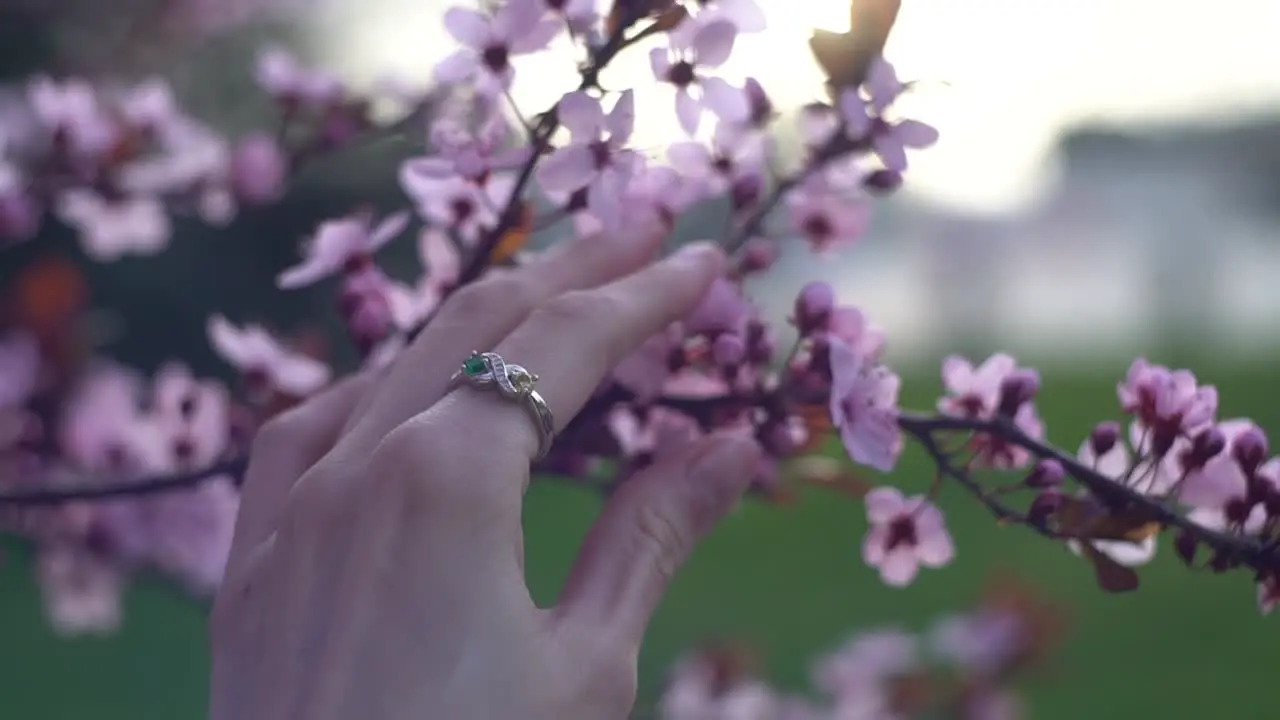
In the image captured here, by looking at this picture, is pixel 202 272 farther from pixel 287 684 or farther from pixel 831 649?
pixel 287 684

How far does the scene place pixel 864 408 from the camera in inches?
31.1

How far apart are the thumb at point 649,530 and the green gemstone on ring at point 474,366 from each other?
0.12m

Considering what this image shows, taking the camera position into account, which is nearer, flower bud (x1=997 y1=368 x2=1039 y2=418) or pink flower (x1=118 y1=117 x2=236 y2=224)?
flower bud (x1=997 y1=368 x2=1039 y2=418)

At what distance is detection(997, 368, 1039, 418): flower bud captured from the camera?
80 cm

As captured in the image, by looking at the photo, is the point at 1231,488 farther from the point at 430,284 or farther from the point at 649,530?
the point at 430,284

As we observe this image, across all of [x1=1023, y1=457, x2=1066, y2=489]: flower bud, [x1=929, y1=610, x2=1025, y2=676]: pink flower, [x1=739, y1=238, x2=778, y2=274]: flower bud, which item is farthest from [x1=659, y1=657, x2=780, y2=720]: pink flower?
[x1=1023, y1=457, x2=1066, y2=489]: flower bud

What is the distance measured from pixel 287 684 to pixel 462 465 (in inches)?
6.3

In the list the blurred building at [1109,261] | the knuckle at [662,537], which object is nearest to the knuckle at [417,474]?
the knuckle at [662,537]

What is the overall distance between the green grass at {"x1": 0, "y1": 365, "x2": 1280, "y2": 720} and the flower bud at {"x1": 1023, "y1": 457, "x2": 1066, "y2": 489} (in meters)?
1.56

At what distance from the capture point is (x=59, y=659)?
3373 millimetres

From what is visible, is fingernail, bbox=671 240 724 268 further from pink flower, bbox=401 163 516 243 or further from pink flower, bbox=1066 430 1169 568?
pink flower, bbox=1066 430 1169 568

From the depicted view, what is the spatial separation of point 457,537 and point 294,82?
74 cm

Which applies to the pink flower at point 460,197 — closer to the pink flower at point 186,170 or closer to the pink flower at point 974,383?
the pink flower at point 974,383

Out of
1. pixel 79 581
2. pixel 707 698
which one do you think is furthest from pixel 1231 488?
pixel 79 581
